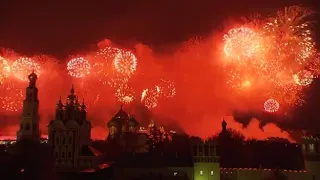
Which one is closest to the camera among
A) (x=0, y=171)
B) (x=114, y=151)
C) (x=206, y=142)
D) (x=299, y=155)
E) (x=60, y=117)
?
(x=0, y=171)

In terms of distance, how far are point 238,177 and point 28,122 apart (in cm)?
2897

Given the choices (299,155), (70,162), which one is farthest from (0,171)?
(299,155)

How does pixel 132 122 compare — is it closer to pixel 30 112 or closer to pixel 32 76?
pixel 30 112

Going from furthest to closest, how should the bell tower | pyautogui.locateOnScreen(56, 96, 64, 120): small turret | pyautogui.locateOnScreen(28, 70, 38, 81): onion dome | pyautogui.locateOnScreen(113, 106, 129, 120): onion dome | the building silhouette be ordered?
pyautogui.locateOnScreen(113, 106, 129, 120): onion dome → the building silhouette → pyautogui.locateOnScreen(56, 96, 64, 120): small turret → the bell tower → pyautogui.locateOnScreen(28, 70, 38, 81): onion dome

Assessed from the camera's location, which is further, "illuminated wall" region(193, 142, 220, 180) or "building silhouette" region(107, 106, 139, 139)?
"building silhouette" region(107, 106, 139, 139)

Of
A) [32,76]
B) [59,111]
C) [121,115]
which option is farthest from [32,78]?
[121,115]

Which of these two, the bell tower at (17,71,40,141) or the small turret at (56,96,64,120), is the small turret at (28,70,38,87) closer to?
the bell tower at (17,71,40,141)

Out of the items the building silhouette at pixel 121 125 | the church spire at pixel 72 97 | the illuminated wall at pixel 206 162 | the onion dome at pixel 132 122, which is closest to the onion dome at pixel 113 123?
the building silhouette at pixel 121 125

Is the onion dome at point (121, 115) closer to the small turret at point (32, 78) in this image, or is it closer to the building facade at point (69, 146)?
the building facade at point (69, 146)

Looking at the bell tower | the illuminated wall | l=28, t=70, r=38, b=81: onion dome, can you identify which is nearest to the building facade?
the bell tower

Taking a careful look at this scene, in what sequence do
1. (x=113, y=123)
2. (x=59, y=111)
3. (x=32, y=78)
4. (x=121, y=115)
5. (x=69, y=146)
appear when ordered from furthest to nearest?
1. (x=121, y=115)
2. (x=113, y=123)
3. (x=59, y=111)
4. (x=32, y=78)
5. (x=69, y=146)

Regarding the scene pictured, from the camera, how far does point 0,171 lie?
4262 cm

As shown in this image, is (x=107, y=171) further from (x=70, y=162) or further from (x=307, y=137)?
(x=307, y=137)

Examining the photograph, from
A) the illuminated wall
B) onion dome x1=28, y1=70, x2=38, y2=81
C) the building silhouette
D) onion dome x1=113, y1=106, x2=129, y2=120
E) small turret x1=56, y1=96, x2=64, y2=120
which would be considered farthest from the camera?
onion dome x1=113, y1=106, x2=129, y2=120
